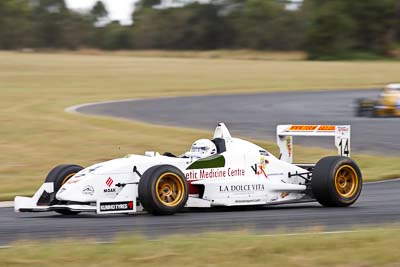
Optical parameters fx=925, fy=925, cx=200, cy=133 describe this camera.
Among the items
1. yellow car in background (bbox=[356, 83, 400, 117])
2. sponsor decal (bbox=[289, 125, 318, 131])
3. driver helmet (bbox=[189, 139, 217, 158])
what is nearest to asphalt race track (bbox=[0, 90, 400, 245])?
driver helmet (bbox=[189, 139, 217, 158])

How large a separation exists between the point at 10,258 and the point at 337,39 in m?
85.5

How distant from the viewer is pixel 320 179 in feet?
42.2

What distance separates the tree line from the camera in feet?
305

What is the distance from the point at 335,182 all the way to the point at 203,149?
190cm

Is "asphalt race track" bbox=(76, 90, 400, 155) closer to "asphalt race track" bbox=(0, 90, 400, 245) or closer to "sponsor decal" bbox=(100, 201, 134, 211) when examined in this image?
"asphalt race track" bbox=(0, 90, 400, 245)

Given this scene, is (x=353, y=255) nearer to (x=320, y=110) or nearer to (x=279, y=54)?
(x=320, y=110)

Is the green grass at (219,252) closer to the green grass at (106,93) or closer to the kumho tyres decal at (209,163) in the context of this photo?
the kumho tyres decal at (209,163)

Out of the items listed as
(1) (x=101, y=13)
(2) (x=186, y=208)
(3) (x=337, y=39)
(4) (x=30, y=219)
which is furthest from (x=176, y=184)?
(1) (x=101, y=13)

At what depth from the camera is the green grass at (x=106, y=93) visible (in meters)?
20.9

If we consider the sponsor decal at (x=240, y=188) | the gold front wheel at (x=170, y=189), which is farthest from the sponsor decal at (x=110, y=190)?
the sponsor decal at (x=240, y=188)

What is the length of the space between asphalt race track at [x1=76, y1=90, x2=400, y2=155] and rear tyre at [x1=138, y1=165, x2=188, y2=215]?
1142 centimetres

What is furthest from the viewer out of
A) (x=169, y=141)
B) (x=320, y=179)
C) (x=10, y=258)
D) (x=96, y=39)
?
(x=96, y=39)

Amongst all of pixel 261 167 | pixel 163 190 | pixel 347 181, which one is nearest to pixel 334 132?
pixel 347 181

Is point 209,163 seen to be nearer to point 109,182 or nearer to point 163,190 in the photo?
point 163,190
